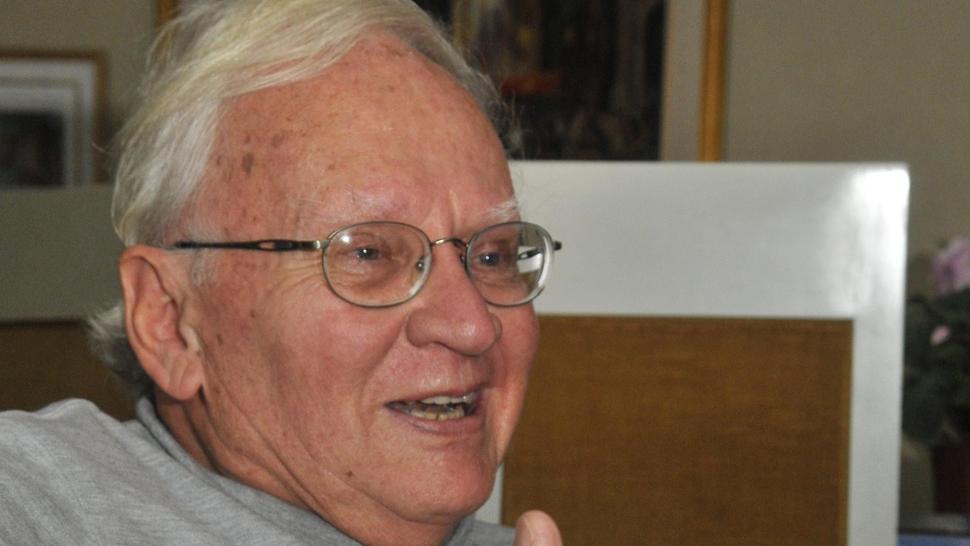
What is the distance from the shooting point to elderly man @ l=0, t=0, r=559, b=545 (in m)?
1.12

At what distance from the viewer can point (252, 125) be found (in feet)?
3.75

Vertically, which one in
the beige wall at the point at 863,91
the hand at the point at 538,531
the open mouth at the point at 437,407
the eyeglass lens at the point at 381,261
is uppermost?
the beige wall at the point at 863,91

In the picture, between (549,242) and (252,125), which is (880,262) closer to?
(549,242)

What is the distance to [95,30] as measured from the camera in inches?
116

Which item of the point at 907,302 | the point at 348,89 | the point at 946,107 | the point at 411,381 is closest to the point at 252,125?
the point at 348,89

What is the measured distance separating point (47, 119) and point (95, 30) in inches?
8.7

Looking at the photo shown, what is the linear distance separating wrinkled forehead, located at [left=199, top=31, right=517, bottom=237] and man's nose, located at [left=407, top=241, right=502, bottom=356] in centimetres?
6

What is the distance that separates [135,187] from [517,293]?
0.36 m

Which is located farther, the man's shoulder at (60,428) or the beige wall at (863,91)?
the beige wall at (863,91)

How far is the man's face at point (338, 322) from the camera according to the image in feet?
3.66

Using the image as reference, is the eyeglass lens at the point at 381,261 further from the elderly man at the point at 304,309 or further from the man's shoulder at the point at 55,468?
the man's shoulder at the point at 55,468

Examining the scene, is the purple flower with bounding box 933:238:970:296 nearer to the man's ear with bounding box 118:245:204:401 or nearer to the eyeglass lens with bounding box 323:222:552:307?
the eyeglass lens with bounding box 323:222:552:307

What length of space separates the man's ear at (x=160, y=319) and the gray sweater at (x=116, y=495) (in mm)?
67

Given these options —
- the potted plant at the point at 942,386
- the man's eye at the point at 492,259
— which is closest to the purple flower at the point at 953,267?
the potted plant at the point at 942,386
